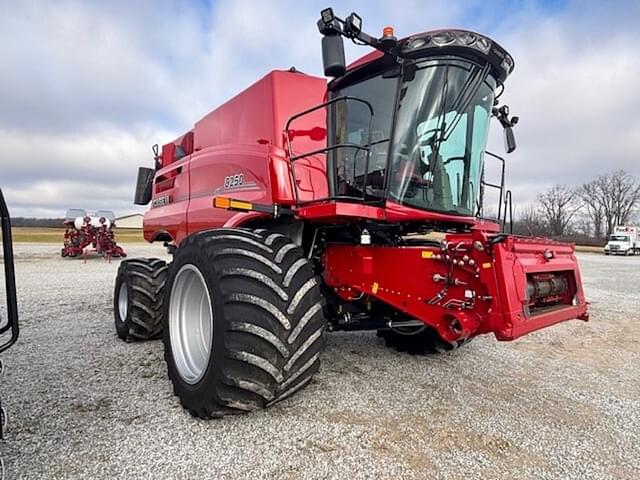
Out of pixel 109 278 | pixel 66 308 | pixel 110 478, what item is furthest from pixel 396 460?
pixel 109 278

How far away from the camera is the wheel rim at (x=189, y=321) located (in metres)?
3.42

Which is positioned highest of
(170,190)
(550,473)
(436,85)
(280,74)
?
(280,74)

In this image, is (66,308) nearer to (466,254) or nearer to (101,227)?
(466,254)

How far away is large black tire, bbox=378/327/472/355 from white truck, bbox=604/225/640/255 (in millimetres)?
42267

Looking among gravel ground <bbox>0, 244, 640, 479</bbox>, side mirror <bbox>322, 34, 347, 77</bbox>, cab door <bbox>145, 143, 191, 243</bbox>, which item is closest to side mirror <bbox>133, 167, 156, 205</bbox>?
cab door <bbox>145, 143, 191, 243</bbox>

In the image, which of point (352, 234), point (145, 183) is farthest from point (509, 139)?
point (145, 183)

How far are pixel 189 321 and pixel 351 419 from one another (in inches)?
63.0

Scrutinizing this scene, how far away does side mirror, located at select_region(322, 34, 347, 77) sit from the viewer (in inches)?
109

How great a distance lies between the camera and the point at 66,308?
24.3 ft

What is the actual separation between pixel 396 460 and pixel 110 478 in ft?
5.20

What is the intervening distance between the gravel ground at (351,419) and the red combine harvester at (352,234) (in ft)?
0.96

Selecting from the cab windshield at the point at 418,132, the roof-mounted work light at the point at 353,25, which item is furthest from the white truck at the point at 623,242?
the roof-mounted work light at the point at 353,25

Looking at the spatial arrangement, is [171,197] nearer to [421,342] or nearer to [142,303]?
[142,303]

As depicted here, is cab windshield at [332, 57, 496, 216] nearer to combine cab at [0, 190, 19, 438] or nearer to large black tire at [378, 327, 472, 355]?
large black tire at [378, 327, 472, 355]
